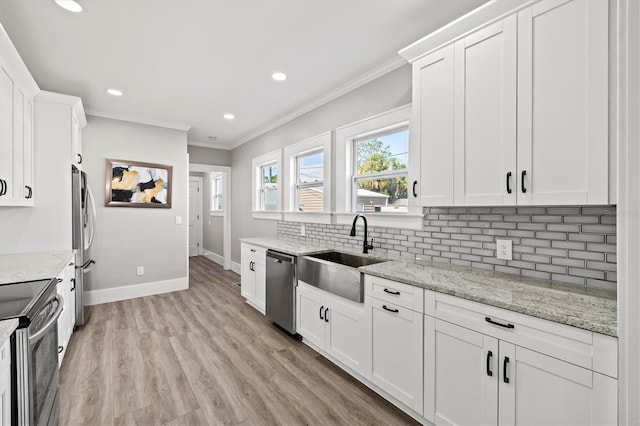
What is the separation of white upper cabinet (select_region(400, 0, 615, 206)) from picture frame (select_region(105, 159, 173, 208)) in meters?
3.93

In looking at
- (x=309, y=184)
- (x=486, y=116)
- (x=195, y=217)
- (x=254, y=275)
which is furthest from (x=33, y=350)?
(x=195, y=217)

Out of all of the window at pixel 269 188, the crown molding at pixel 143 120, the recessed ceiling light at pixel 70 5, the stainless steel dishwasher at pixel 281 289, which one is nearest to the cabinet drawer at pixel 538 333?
the stainless steel dishwasher at pixel 281 289

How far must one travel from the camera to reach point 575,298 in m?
1.41

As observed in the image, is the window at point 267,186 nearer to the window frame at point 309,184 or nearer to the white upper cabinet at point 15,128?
the window frame at point 309,184

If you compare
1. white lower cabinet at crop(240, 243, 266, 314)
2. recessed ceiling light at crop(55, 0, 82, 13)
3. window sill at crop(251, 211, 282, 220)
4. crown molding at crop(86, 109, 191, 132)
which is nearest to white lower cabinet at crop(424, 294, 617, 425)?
white lower cabinet at crop(240, 243, 266, 314)

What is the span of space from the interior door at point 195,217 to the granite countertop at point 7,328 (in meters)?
7.13

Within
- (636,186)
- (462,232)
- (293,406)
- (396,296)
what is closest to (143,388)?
(293,406)

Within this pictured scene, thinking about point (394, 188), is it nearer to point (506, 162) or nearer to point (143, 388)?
point (506, 162)

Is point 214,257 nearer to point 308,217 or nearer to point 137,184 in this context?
point 137,184

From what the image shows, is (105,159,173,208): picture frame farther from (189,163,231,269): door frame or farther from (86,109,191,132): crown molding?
(189,163,231,269): door frame

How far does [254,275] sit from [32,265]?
6.76 feet

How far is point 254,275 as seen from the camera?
12.1 feet

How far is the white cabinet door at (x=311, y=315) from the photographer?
2557 millimetres

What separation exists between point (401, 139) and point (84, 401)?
3.24m
